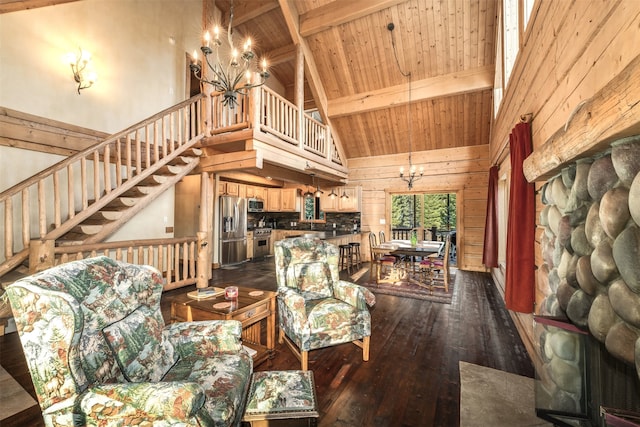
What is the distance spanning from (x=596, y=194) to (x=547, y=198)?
2.47ft

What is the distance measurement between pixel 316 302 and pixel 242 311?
31.0 inches

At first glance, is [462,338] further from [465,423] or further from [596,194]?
[596,194]

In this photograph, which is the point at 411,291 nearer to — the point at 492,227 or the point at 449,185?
the point at 492,227

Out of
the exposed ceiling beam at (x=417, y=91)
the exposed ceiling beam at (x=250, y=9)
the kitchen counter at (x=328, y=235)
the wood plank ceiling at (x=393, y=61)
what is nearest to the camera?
the wood plank ceiling at (x=393, y=61)

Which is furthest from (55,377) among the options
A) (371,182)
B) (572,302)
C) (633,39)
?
(371,182)

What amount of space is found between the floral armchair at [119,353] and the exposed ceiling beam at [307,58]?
18.0 feet

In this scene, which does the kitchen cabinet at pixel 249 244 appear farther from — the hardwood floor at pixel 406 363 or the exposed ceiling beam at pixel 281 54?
the exposed ceiling beam at pixel 281 54

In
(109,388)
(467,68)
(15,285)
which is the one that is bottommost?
(109,388)

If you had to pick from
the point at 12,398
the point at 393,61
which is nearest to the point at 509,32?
the point at 393,61

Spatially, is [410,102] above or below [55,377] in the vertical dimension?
above

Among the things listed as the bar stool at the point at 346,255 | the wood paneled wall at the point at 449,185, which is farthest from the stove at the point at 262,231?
the wood paneled wall at the point at 449,185

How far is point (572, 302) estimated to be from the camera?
4.67ft

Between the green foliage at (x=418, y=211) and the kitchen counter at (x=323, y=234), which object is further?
the green foliage at (x=418, y=211)

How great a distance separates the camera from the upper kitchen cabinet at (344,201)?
7641mm
